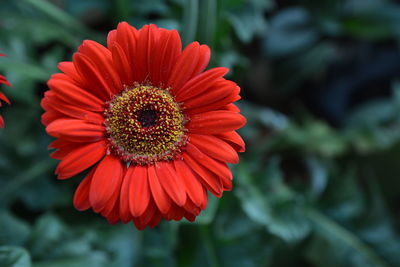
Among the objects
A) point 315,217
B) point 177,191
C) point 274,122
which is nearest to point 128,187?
point 177,191

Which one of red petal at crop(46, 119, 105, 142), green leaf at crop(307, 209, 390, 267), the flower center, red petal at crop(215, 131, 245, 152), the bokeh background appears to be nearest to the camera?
red petal at crop(46, 119, 105, 142)

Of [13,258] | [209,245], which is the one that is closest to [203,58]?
[13,258]

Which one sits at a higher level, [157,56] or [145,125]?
[157,56]

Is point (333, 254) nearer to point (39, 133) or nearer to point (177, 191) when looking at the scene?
point (177, 191)

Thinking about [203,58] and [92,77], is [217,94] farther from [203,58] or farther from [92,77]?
[92,77]

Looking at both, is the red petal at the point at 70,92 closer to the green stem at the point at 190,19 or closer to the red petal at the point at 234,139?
the red petal at the point at 234,139

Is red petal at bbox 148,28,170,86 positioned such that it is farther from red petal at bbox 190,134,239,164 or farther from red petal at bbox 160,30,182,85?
red petal at bbox 190,134,239,164

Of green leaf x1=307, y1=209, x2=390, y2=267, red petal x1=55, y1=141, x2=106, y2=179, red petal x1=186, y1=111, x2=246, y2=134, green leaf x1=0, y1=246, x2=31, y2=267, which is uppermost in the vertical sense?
red petal x1=186, y1=111, x2=246, y2=134

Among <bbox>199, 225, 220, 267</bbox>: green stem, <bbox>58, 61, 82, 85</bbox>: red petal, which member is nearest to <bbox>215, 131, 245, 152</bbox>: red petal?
<bbox>58, 61, 82, 85</bbox>: red petal
